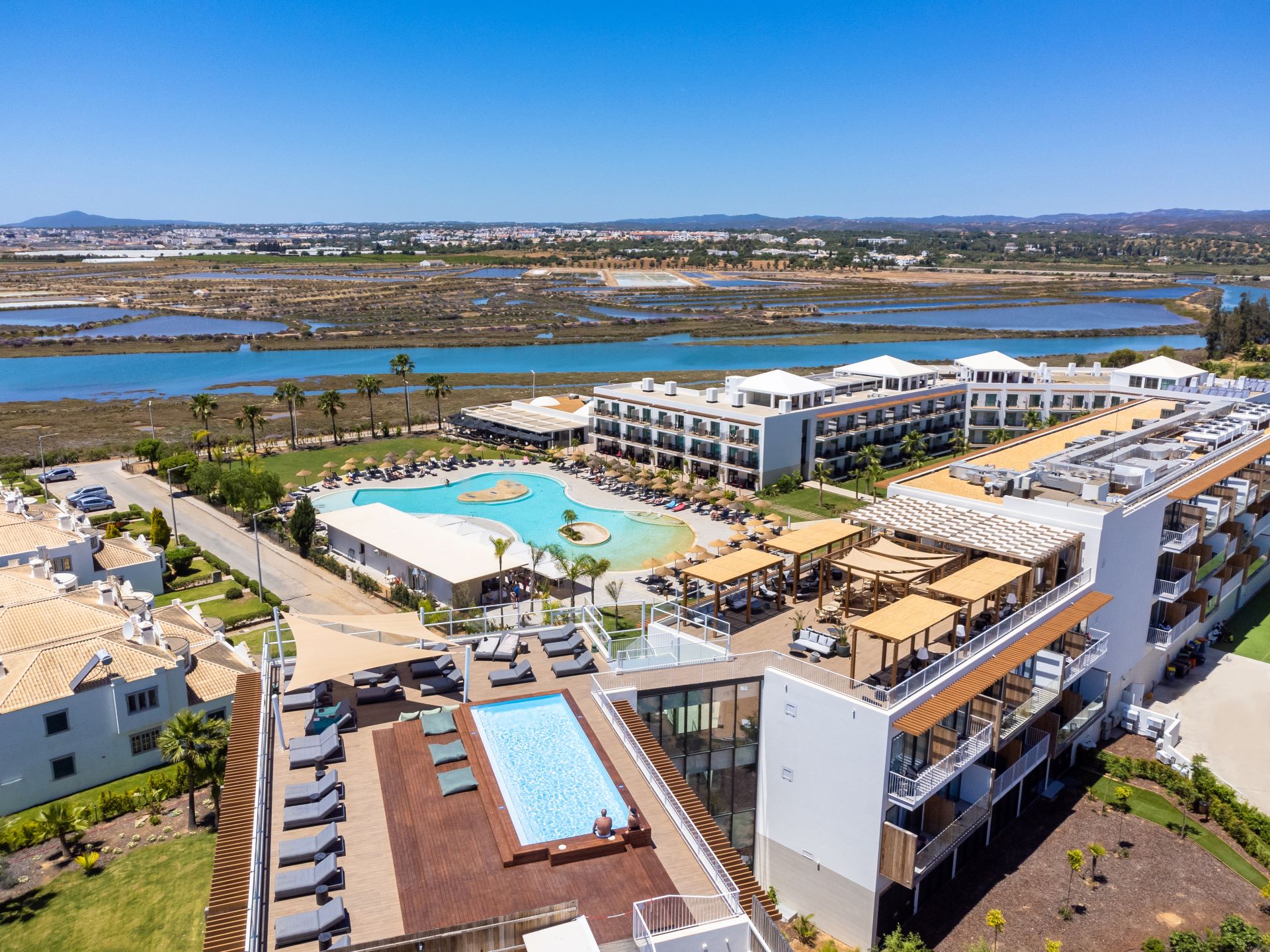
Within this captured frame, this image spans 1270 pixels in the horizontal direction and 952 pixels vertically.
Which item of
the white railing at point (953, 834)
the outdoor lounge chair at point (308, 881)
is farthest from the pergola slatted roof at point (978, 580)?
the outdoor lounge chair at point (308, 881)

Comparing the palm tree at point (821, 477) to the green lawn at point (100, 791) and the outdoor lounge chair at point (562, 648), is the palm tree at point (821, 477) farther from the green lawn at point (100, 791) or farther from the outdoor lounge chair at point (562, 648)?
the green lawn at point (100, 791)

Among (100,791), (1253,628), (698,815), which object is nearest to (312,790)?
(698,815)

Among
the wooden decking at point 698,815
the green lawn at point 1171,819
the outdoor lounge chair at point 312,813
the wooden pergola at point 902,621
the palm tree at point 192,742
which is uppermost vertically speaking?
the wooden pergola at point 902,621

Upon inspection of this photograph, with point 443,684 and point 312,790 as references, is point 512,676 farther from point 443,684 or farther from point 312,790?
point 312,790

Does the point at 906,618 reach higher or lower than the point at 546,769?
higher

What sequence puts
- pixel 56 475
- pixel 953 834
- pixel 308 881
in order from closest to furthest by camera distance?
pixel 308 881
pixel 953 834
pixel 56 475

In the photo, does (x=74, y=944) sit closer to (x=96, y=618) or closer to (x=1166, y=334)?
(x=96, y=618)
